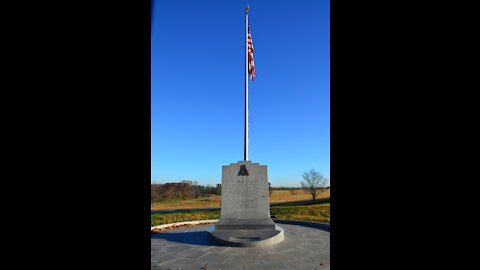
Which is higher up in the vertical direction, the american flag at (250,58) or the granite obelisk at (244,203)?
the american flag at (250,58)

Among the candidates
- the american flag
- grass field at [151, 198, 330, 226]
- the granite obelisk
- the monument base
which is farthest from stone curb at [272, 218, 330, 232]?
the american flag

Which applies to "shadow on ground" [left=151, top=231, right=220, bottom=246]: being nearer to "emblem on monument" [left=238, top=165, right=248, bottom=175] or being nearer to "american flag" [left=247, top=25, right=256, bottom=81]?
"emblem on monument" [left=238, top=165, right=248, bottom=175]

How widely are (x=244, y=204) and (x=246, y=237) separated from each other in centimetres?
132

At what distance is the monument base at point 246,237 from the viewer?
7562 millimetres

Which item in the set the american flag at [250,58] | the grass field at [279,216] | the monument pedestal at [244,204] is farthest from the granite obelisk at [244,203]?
the grass field at [279,216]

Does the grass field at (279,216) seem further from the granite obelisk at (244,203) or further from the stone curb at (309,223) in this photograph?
the granite obelisk at (244,203)

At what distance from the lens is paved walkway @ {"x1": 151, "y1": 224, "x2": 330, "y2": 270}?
5.93 meters

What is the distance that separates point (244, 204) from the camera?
363 inches

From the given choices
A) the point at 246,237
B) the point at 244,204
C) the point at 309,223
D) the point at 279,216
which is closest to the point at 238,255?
the point at 246,237
